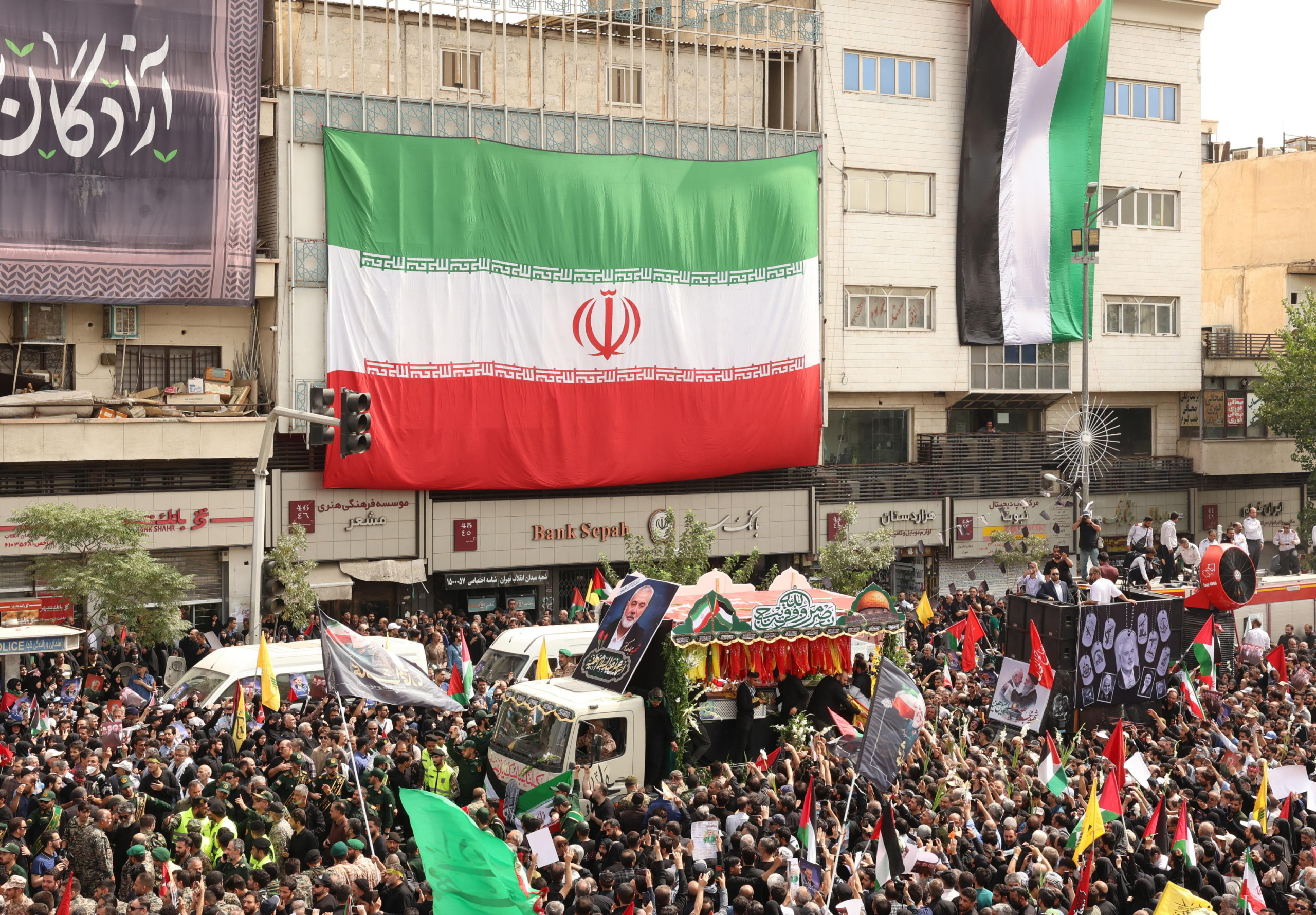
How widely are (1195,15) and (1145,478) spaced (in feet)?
42.5

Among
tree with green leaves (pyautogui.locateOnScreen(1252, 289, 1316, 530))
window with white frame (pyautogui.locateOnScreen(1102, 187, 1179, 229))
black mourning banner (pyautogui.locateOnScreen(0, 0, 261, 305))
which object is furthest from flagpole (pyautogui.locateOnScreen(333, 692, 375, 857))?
tree with green leaves (pyautogui.locateOnScreen(1252, 289, 1316, 530))

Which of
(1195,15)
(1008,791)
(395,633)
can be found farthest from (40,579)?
(1195,15)

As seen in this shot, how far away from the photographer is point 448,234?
3297cm

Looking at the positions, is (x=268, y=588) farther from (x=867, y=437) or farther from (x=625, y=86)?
(x=867, y=437)

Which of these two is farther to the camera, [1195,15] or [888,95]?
[1195,15]

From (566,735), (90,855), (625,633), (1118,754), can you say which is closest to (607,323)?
(625,633)

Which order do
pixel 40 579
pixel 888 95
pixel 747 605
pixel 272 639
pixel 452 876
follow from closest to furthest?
pixel 452 876, pixel 747 605, pixel 272 639, pixel 40 579, pixel 888 95

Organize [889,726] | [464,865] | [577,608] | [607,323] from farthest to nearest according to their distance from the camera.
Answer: [607,323] < [577,608] < [889,726] < [464,865]

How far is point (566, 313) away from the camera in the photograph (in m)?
34.5

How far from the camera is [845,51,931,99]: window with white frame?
3884cm

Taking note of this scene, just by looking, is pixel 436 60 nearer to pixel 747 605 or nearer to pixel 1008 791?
pixel 747 605

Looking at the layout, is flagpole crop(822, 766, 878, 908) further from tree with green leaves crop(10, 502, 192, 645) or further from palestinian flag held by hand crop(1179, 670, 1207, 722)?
tree with green leaves crop(10, 502, 192, 645)

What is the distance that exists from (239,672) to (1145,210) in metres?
31.6

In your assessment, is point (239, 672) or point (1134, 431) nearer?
point (239, 672)
